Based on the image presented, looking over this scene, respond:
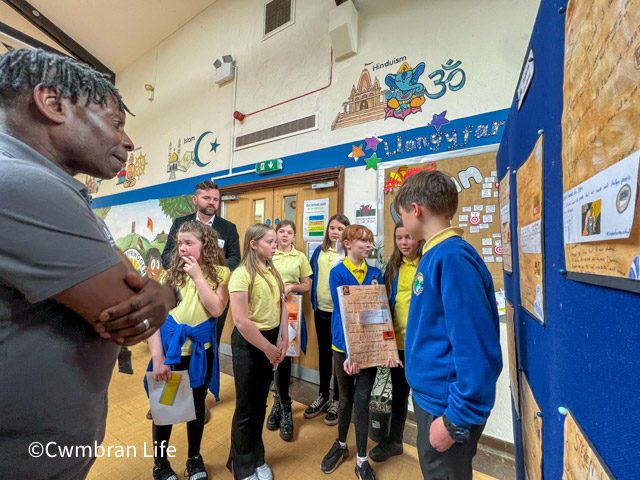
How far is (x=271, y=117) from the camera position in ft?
10.9

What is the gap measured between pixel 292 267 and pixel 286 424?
1.17 meters

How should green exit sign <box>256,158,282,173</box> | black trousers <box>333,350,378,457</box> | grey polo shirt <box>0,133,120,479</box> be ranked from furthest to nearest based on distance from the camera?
green exit sign <box>256,158,282,173</box>, black trousers <box>333,350,378,457</box>, grey polo shirt <box>0,133,120,479</box>

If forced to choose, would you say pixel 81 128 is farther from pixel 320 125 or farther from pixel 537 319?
pixel 320 125

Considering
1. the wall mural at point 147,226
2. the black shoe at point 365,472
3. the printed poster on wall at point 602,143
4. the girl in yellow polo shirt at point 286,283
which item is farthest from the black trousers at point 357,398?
the wall mural at point 147,226

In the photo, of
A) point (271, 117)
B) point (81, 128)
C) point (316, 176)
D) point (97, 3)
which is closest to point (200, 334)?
point (81, 128)

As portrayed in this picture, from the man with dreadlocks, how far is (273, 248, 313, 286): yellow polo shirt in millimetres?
1750

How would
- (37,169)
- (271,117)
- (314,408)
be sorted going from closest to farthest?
(37,169)
(314,408)
(271,117)

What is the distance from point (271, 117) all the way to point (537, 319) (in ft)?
10.7

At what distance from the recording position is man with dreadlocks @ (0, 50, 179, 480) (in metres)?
0.48

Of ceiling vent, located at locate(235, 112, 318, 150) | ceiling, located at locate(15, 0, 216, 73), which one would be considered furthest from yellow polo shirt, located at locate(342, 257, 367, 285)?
ceiling, located at locate(15, 0, 216, 73)

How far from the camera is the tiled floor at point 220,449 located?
166cm

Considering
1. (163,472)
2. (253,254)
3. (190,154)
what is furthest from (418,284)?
(190,154)

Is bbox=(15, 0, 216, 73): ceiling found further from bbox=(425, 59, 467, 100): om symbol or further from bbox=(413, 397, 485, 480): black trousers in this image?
bbox=(413, 397, 485, 480): black trousers

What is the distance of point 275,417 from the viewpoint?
7.00ft
